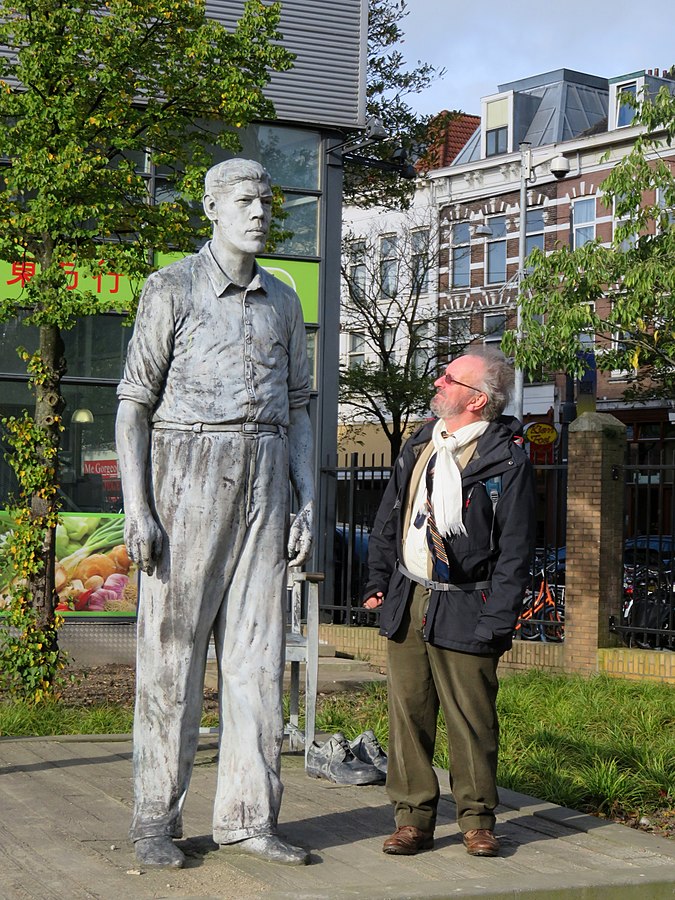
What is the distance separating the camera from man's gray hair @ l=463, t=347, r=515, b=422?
541 cm

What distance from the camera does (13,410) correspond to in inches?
554

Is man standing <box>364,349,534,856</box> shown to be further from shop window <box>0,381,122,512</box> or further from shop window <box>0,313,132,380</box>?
shop window <box>0,313,132,380</box>

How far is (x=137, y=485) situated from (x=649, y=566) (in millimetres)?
8454

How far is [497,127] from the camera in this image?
44.9 metres

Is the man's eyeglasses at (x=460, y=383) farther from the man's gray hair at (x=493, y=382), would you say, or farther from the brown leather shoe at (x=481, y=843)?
the brown leather shoe at (x=481, y=843)

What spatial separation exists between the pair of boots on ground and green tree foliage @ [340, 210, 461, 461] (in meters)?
23.5

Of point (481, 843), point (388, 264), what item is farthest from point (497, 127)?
point (481, 843)

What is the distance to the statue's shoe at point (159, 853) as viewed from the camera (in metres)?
4.78

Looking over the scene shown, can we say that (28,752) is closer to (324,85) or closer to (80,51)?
(80,51)

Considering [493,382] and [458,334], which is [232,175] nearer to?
[493,382]

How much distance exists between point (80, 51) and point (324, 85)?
22.5ft

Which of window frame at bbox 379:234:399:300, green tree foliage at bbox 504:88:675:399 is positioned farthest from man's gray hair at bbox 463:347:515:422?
window frame at bbox 379:234:399:300

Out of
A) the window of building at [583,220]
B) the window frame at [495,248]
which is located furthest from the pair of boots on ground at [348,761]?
the window frame at [495,248]

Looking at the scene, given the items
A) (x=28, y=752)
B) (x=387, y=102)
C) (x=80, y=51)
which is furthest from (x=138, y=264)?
(x=387, y=102)
